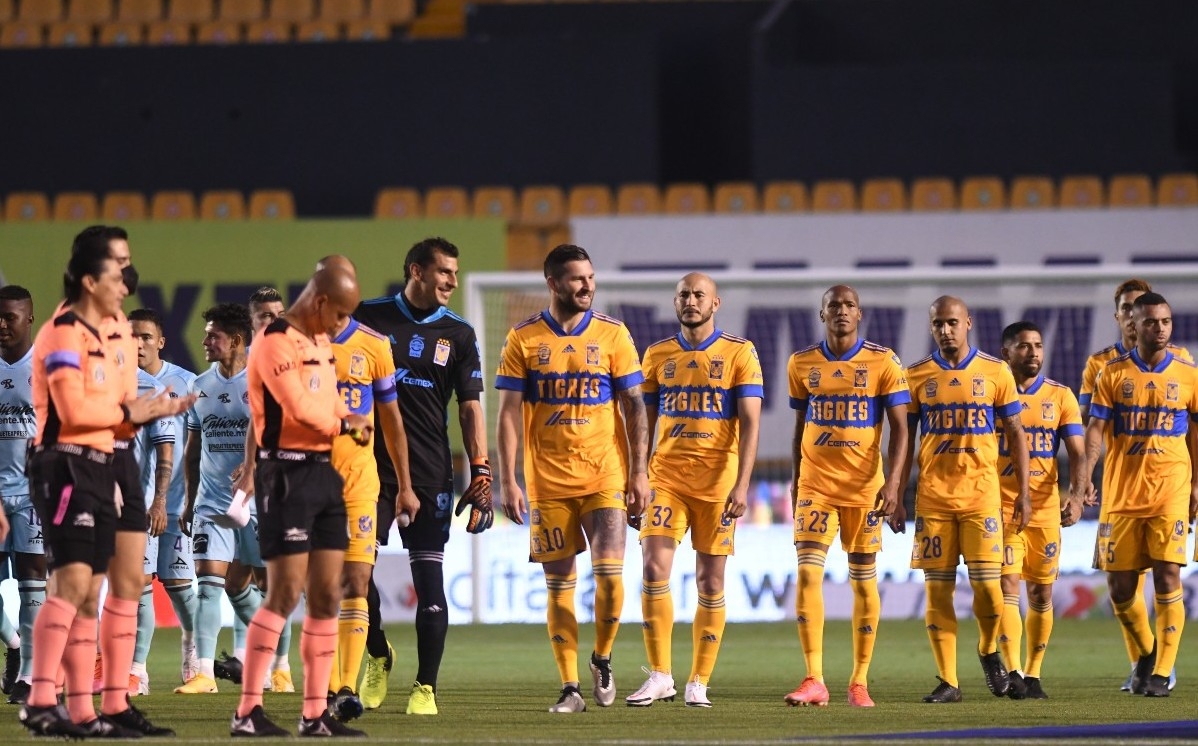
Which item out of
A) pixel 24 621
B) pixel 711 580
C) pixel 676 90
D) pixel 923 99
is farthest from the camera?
pixel 676 90

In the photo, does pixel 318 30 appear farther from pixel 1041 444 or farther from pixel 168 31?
pixel 1041 444

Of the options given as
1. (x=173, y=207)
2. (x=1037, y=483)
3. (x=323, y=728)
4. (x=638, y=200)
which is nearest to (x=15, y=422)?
(x=323, y=728)

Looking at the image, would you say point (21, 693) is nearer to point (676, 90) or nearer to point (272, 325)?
point (272, 325)

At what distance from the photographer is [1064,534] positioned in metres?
14.9

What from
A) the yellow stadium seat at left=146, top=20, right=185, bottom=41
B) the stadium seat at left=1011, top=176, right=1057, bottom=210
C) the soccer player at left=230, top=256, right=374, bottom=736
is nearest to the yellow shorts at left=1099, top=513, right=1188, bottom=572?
the soccer player at left=230, top=256, right=374, bottom=736

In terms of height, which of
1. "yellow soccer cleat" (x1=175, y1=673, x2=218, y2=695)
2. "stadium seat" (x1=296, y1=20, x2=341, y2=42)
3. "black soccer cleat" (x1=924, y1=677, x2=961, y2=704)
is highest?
"stadium seat" (x1=296, y1=20, x2=341, y2=42)

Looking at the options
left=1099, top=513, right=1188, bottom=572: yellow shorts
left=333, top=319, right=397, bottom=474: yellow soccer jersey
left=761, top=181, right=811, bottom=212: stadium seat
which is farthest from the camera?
left=761, top=181, right=811, bottom=212: stadium seat

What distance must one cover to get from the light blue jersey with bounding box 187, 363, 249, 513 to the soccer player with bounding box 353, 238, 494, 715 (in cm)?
162

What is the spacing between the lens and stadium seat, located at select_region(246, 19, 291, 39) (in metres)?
21.4

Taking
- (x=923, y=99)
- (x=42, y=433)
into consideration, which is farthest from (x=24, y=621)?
(x=923, y=99)

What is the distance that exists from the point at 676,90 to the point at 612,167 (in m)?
1.76

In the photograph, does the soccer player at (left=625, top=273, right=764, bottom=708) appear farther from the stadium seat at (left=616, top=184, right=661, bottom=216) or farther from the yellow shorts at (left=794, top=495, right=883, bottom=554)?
the stadium seat at (left=616, top=184, right=661, bottom=216)

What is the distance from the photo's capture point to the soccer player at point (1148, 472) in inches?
360

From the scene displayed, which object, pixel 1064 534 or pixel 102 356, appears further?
pixel 1064 534
